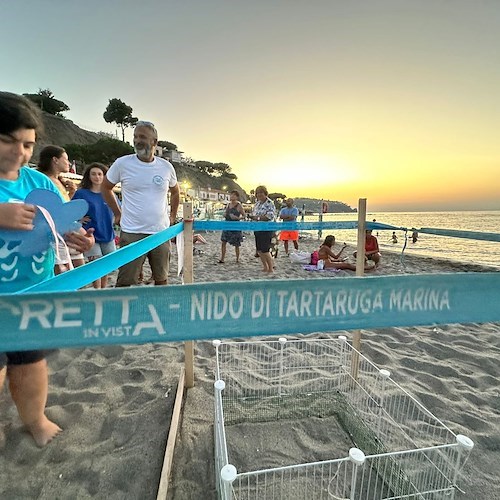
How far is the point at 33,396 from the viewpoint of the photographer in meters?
1.67

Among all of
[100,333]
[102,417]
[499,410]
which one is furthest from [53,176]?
[499,410]

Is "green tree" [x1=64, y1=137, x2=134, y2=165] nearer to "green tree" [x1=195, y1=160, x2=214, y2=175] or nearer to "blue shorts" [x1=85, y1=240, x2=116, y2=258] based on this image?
"blue shorts" [x1=85, y1=240, x2=116, y2=258]

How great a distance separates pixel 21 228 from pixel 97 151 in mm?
54122

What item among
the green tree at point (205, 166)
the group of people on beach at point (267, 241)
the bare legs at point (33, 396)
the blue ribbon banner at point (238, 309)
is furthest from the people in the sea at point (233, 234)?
the green tree at point (205, 166)

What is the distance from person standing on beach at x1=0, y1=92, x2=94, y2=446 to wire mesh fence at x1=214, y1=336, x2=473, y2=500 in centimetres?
101

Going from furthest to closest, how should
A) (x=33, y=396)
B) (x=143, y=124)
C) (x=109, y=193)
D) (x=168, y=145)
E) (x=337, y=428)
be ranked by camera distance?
1. (x=168, y=145)
2. (x=109, y=193)
3. (x=143, y=124)
4. (x=337, y=428)
5. (x=33, y=396)

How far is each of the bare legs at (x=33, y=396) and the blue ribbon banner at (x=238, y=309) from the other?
121cm

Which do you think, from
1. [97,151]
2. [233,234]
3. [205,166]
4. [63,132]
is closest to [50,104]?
[63,132]

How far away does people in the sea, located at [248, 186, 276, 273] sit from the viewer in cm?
631

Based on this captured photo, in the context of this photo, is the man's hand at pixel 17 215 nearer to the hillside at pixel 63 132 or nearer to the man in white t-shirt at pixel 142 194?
the man in white t-shirt at pixel 142 194

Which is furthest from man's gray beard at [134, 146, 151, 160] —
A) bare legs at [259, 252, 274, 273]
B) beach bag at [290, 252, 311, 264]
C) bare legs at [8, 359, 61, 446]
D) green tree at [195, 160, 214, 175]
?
green tree at [195, 160, 214, 175]

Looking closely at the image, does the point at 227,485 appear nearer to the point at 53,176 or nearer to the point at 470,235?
the point at 470,235

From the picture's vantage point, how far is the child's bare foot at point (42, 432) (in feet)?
5.77

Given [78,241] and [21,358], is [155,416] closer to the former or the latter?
[21,358]
